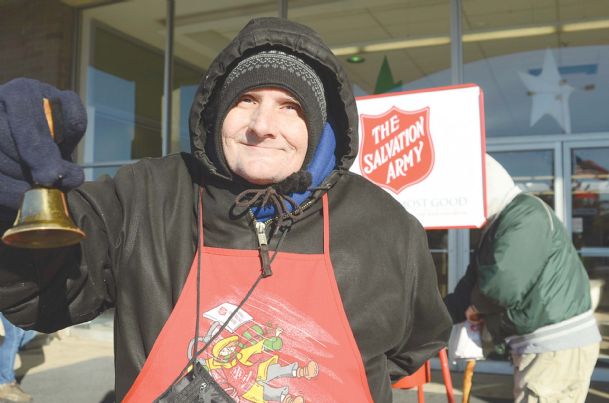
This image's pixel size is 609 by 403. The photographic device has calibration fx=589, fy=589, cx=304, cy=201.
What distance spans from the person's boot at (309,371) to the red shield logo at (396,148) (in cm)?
212

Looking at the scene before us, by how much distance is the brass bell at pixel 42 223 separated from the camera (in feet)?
3.22

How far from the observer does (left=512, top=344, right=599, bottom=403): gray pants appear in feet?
9.95

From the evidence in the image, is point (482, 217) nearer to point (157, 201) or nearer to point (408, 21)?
point (157, 201)

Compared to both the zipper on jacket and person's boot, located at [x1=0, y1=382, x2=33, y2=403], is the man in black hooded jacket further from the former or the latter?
person's boot, located at [x1=0, y1=382, x2=33, y2=403]

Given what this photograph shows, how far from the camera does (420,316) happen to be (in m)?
1.62

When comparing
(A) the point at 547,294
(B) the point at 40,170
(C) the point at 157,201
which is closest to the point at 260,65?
(C) the point at 157,201

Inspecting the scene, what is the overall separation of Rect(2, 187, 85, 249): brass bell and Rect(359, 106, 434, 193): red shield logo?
2484 mm

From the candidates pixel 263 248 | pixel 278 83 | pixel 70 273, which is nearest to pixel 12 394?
pixel 70 273

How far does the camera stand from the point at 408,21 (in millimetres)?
7004

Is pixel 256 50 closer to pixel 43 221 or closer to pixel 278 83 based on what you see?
pixel 278 83

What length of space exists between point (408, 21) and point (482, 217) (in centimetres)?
453

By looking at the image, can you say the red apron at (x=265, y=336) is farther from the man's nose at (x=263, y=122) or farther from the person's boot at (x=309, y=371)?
the man's nose at (x=263, y=122)

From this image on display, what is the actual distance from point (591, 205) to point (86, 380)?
18.0 ft

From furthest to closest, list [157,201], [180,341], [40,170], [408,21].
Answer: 1. [408,21]
2. [157,201]
3. [180,341]
4. [40,170]
